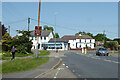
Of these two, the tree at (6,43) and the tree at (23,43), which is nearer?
the tree at (23,43)

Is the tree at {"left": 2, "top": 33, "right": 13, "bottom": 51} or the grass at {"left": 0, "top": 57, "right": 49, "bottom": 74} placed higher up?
the tree at {"left": 2, "top": 33, "right": 13, "bottom": 51}

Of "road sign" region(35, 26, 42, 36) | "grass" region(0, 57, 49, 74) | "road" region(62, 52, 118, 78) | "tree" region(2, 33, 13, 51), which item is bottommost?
"road" region(62, 52, 118, 78)

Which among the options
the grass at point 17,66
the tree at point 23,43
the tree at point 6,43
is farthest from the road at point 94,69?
the tree at point 6,43

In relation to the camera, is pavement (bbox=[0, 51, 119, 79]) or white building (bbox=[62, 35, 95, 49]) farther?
white building (bbox=[62, 35, 95, 49])

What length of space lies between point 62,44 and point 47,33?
9548mm

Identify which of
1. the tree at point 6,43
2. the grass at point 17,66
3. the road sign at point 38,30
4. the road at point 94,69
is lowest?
the road at point 94,69

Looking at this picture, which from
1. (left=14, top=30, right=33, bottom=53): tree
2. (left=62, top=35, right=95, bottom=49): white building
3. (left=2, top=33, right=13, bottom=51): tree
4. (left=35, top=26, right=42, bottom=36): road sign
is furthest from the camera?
(left=62, top=35, right=95, bottom=49): white building

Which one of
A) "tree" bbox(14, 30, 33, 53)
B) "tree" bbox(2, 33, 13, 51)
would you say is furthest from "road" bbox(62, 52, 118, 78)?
"tree" bbox(2, 33, 13, 51)

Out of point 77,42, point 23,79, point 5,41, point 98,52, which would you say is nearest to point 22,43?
point 5,41

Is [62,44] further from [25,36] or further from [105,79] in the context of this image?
[105,79]

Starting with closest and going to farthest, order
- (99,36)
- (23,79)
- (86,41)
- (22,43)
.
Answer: (23,79) < (22,43) < (86,41) < (99,36)

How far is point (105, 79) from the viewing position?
9.66m

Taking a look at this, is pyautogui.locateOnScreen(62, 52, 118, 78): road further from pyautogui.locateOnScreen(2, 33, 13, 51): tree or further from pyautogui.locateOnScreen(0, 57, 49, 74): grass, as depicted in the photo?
pyautogui.locateOnScreen(2, 33, 13, 51): tree

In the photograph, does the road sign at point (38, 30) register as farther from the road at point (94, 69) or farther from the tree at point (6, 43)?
the tree at point (6, 43)
